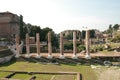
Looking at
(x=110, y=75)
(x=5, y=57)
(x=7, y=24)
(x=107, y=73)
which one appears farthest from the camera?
(x=7, y=24)

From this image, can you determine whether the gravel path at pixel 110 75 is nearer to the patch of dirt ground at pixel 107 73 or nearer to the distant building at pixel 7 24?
the patch of dirt ground at pixel 107 73

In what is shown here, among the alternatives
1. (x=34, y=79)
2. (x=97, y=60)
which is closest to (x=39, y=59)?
(x=97, y=60)

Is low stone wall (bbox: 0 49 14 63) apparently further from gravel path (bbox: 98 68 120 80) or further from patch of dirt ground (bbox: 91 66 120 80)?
gravel path (bbox: 98 68 120 80)

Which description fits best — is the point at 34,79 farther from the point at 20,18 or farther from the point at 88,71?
the point at 20,18

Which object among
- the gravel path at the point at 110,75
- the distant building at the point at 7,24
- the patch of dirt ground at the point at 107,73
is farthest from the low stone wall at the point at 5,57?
the distant building at the point at 7,24

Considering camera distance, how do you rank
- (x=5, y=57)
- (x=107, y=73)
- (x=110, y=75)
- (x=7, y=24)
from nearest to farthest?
(x=110, y=75), (x=107, y=73), (x=5, y=57), (x=7, y=24)

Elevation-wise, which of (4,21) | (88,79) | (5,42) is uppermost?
(4,21)

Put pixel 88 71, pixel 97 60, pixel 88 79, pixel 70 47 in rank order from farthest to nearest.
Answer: pixel 70 47, pixel 97 60, pixel 88 71, pixel 88 79

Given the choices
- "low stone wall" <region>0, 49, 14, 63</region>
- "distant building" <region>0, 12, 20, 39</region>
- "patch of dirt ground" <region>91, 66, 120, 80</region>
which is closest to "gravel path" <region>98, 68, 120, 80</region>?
"patch of dirt ground" <region>91, 66, 120, 80</region>

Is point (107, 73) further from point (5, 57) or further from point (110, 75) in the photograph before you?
Result: point (5, 57)

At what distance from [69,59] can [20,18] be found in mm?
24126

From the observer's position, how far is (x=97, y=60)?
28.2 metres

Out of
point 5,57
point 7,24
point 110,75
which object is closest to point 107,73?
point 110,75

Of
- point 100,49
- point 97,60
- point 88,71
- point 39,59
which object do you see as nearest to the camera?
point 88,71
